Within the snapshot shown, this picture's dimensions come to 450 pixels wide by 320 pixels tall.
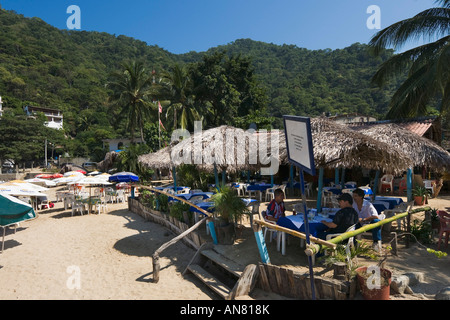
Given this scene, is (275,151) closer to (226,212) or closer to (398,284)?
(226,212)

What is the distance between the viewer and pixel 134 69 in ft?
93.7

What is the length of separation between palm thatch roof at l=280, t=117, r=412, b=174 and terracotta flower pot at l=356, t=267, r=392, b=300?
3.09 m

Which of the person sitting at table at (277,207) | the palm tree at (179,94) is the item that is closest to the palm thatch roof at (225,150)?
the person sitting at table at (277,207)

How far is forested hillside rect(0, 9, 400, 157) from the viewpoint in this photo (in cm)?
5516

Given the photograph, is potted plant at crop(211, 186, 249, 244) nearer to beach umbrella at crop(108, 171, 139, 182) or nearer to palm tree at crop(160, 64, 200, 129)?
beach umbrella at crop(108, 171, 139, 182)

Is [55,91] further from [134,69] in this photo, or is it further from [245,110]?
[245,110]

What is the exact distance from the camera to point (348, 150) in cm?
629

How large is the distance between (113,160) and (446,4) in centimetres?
2899

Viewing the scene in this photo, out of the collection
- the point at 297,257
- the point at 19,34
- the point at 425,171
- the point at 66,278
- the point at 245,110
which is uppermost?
the point at 19,34

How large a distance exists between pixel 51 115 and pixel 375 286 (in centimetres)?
6871

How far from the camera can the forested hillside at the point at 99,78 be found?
181 ft

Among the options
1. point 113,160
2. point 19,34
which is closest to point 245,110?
point 113,160

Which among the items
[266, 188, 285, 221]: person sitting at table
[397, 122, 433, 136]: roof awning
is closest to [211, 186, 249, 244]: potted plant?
[266, 188, 285, 221]: person sitting at table

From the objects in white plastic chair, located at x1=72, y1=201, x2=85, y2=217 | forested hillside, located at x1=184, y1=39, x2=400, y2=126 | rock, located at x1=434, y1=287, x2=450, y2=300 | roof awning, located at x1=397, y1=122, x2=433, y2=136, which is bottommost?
white plastic chair, located at x1=72, y1=201, x2=85, y2=217
